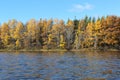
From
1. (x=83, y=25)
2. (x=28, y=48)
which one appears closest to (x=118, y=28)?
(x=83, y=25)

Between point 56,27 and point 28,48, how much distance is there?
1888 centimetres

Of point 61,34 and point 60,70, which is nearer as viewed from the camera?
point 60,70

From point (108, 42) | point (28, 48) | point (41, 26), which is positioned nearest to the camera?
point (108, 42)

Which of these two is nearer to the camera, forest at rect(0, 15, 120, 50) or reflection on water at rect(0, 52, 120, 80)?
reflection on water at rect(0, 52, 120, 80)

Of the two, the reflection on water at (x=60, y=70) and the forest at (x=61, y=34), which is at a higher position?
the forest at (x=61, y=34)

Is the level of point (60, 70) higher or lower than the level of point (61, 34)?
lower

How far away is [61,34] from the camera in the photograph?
6132 inches

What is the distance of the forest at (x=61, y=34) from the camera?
144750 millimetres

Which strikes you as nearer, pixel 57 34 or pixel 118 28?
pixel 118 28

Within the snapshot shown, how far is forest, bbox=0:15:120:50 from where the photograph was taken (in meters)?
145

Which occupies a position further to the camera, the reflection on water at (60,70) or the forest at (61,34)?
the forest at (61,34)

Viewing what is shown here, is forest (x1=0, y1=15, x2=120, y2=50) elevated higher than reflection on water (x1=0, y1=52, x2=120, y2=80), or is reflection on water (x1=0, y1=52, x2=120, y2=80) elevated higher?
forest (x1=0, y1=15, x2=120, y2=50)

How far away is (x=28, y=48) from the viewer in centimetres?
15200

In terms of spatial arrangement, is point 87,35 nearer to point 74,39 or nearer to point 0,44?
point 74,39
